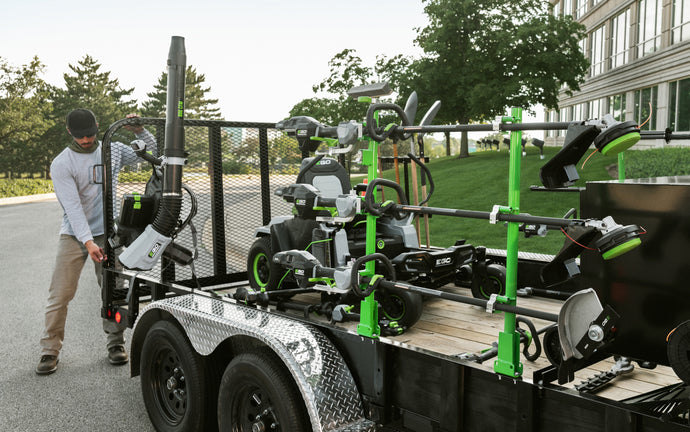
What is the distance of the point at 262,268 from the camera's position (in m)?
5.01

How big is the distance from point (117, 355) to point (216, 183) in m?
1.97

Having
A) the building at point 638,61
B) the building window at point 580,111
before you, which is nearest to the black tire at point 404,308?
the building at point 638,61

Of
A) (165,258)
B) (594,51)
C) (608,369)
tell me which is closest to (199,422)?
(165,258)

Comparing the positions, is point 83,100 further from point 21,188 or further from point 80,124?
point 80,124

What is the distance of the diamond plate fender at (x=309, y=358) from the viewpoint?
2789 millimetres

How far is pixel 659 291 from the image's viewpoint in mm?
2396

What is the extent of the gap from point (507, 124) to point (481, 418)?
1.13 metres

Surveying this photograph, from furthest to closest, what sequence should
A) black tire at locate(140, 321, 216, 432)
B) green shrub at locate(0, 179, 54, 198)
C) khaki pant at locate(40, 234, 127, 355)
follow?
green shrub at locate(0, 179, 54, 198), khaki pant at locate(40, 234, 127, 355), black tire at locate(140, 321, 216, 432)

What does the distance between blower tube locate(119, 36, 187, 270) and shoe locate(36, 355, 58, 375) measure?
1967 mm

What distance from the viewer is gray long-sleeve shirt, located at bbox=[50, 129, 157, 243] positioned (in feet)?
16.7

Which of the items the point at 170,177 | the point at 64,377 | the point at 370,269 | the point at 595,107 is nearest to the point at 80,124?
the point at 170,177

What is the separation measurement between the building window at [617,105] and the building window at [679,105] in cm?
486

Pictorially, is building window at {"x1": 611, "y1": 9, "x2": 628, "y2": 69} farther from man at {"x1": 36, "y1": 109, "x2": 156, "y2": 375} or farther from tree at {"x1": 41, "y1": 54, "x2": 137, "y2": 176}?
tree at {"x1": 41, "y1": 54, "x2": 137, "y2": 176}

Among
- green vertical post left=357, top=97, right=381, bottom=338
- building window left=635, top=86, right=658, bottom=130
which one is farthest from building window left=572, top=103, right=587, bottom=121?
green vertical post left=357, top=97, right=381, bottom=338
